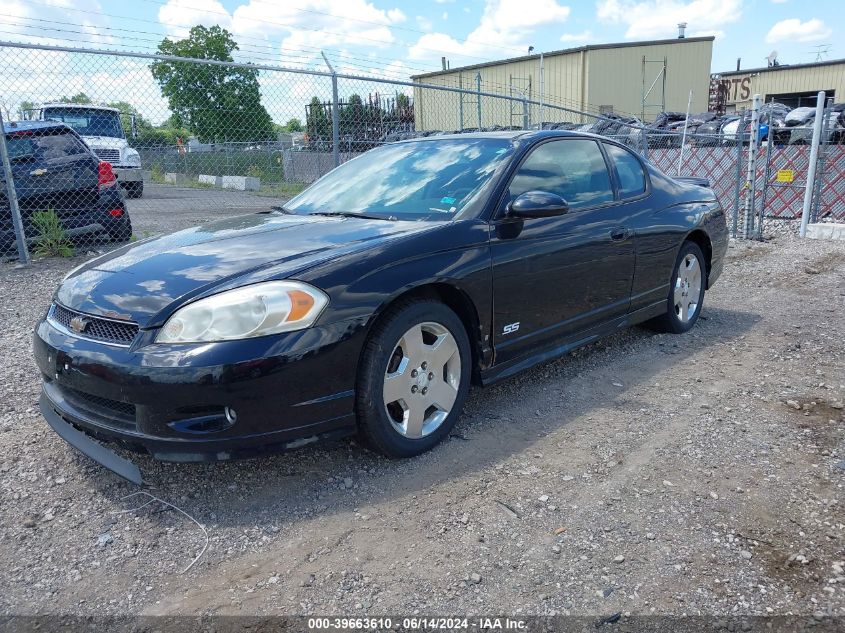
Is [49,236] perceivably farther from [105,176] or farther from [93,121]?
[93,121]

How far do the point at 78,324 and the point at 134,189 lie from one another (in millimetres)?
15387

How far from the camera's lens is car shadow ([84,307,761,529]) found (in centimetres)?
279

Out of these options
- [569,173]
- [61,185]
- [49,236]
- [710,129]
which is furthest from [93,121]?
[569,173]

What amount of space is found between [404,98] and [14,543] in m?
14.3

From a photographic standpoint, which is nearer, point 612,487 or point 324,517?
point 324,517

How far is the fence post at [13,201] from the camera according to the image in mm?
6645

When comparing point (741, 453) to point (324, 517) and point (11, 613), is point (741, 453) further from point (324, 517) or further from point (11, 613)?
point (11, 613)

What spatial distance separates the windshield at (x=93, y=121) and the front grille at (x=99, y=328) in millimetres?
13891

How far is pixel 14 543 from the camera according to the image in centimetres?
255

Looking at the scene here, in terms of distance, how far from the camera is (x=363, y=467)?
3.07m

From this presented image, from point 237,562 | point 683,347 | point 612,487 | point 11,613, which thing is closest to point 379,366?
point 237,562

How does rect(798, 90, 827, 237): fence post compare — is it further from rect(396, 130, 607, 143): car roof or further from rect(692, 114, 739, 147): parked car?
rect(396, 130, 607, 143): car roof

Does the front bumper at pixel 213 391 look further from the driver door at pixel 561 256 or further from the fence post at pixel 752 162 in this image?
the fence post at pixel 752 162

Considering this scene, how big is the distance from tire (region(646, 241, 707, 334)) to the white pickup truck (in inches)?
516
